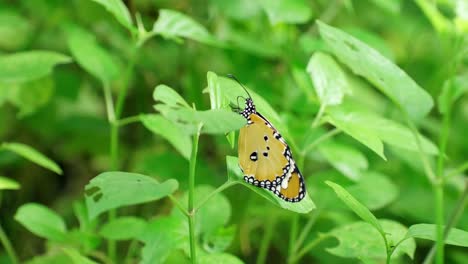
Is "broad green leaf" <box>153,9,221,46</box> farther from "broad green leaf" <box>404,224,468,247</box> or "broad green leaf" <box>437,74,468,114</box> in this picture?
"broad green leaf" <box>404,224,468,247</box>

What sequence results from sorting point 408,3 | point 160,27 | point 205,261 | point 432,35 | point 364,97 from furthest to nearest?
point 432,35 → point 408,3 → point 364,97 → point 160,27 → point 205,261

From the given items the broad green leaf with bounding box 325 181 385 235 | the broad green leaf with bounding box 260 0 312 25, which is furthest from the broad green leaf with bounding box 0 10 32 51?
the broad green leaf with bounding box 325 181 385 235

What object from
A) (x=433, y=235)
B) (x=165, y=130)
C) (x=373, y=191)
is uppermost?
(x=433, y=235)

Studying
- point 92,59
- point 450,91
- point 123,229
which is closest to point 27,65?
point 92,59

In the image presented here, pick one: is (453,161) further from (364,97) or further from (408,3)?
(408,3)

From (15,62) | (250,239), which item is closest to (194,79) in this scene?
(250,239)

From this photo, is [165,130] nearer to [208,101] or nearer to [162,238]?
[162,238]

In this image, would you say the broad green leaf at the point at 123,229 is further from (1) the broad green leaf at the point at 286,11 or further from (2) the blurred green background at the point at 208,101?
(1) the broad green leaf at the point at 286,11
